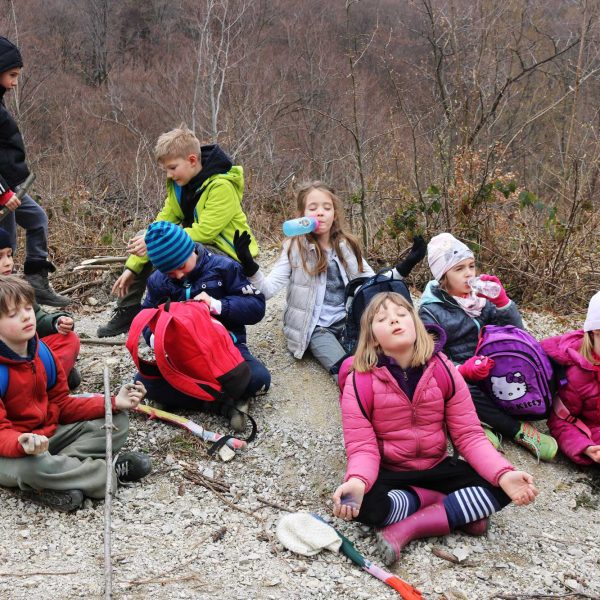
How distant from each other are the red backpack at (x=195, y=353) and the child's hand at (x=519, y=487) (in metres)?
1.47

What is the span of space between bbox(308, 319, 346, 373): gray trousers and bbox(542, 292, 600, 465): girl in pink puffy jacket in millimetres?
1228

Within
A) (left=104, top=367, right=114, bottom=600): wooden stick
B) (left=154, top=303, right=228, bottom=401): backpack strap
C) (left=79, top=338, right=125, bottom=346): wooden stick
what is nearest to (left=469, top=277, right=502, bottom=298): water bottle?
(left=154, top=303, right=228, bottom=401): backpack strap

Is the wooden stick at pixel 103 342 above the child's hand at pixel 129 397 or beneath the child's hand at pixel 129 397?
beneath

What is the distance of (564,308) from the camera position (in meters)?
5.46

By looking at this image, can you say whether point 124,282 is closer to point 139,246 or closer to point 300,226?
point 139,246

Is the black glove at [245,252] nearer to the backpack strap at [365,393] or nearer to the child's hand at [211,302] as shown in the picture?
the child's hand at [211,302]

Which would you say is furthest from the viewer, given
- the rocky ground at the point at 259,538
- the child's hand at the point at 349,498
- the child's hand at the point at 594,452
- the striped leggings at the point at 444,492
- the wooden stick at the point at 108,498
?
the child's hand at the point at 594,452

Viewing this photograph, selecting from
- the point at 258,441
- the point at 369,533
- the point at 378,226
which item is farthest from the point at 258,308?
the point at 378,226

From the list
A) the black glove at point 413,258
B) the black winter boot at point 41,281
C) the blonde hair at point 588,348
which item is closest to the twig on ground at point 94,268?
the black winter boot at point 41,281

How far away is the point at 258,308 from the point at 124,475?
1209 mm

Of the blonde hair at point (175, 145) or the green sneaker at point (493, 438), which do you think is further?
the blonde hair at point (175, 145)

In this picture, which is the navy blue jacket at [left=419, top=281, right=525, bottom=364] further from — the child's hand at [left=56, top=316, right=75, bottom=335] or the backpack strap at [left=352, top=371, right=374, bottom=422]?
the child's hand at [left=56, top=316, right=75, bottom=335]

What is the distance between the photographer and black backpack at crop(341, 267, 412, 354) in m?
4.02

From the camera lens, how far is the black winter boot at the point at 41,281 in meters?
4.85
